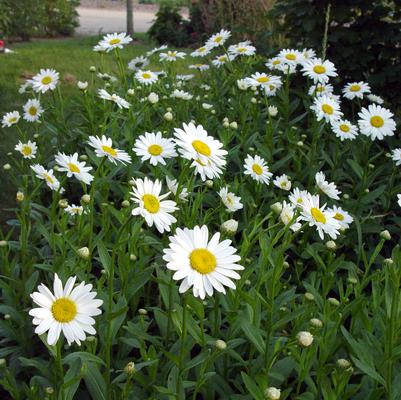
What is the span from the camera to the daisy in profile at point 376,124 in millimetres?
2922

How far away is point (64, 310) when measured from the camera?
1293mm

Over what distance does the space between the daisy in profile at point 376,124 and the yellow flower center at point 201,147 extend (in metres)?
1.40

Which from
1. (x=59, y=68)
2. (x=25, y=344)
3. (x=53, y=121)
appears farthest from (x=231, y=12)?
(x=25, y=344)

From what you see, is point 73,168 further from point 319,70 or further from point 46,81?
point 319,70

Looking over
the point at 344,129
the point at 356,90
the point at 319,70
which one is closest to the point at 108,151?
the point at 344,129

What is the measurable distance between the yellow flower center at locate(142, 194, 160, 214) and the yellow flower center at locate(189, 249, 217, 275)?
303 mm

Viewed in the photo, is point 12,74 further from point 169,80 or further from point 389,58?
point 389,58

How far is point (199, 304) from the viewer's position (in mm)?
1528

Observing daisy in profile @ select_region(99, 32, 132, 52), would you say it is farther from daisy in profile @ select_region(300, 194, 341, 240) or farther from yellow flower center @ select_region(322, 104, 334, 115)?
daisy in profile @ select_region(300, 194, 341, 240)

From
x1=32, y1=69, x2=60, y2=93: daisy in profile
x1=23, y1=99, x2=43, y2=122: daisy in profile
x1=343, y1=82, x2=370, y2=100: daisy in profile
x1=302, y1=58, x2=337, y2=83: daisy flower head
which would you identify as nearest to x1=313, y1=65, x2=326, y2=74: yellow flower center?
x1=302, y1=58, x2=337, y2=83: daisy flower head

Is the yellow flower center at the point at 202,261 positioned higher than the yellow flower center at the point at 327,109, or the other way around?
the yellow flower center at the point at 202,261

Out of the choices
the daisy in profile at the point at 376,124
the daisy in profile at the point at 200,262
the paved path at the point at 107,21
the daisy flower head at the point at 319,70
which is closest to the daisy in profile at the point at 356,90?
the daisy flower head at the point at 319,70

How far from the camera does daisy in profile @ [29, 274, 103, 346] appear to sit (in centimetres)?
125

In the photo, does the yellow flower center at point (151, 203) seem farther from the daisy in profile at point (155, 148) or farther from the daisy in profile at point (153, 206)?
the daisy in profile at point (155, 148)
